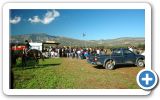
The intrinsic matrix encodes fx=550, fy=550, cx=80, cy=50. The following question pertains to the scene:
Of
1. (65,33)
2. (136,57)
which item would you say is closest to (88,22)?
(65,33)

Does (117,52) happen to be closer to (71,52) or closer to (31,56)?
(71,52)

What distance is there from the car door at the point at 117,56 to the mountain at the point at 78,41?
14 centimetres

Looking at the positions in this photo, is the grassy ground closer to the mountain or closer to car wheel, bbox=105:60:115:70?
car wheel, bbox=105:60:115:70

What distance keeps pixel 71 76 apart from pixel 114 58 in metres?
0.72

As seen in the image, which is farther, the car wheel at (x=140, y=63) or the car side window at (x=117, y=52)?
the car side window at (x=117, y=52)

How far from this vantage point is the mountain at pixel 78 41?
8070 millimetres

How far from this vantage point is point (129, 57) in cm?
829

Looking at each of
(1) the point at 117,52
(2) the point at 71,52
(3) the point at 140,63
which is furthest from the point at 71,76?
(3) the point at 140,63

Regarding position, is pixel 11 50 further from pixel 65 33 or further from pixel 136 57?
pixel 136 57

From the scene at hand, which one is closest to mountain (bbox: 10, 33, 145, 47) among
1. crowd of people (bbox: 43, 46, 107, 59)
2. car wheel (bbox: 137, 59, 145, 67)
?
crowd of people (bbox: 43, 46, 107, 59)

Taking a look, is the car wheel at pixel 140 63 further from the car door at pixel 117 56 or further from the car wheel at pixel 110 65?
the car wheel at pixel 110 65

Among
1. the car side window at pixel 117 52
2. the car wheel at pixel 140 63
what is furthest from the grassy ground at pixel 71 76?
the car side window at pixel 117 52
